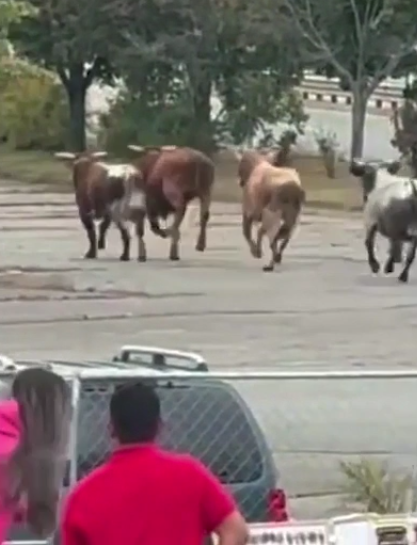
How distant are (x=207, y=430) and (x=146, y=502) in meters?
2.50

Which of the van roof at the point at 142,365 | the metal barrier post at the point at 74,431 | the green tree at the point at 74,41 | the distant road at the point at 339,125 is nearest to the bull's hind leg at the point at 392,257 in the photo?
the van roof at the point at 142,365

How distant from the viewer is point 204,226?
1246 inches

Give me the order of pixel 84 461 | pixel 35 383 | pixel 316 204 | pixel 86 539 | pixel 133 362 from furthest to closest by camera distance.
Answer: pixel 316 204, pixel 133 362, pixel 84 461, pixel 35 383, pixel 86 539

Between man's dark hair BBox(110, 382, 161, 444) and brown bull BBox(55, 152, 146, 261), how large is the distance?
23648 millimetres

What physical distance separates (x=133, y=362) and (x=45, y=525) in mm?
2584

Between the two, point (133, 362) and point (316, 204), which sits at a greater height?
point (133, 362)

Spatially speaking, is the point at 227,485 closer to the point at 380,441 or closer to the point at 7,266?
the point at 380,441

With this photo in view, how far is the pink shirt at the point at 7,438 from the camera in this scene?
6770 millimetres

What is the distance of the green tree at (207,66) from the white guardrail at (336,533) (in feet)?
141

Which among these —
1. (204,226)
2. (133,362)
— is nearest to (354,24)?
(204,226)

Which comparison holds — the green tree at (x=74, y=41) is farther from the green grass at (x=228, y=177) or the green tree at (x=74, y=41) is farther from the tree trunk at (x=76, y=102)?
the green grass at (x=228, y=177)

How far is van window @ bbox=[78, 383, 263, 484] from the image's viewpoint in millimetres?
8688

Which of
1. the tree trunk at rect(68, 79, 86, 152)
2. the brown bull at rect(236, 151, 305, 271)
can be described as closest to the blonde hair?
the brown bull at rect(236, 151, 305, 271)

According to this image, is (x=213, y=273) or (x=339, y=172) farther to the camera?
(x=339, y=172)
